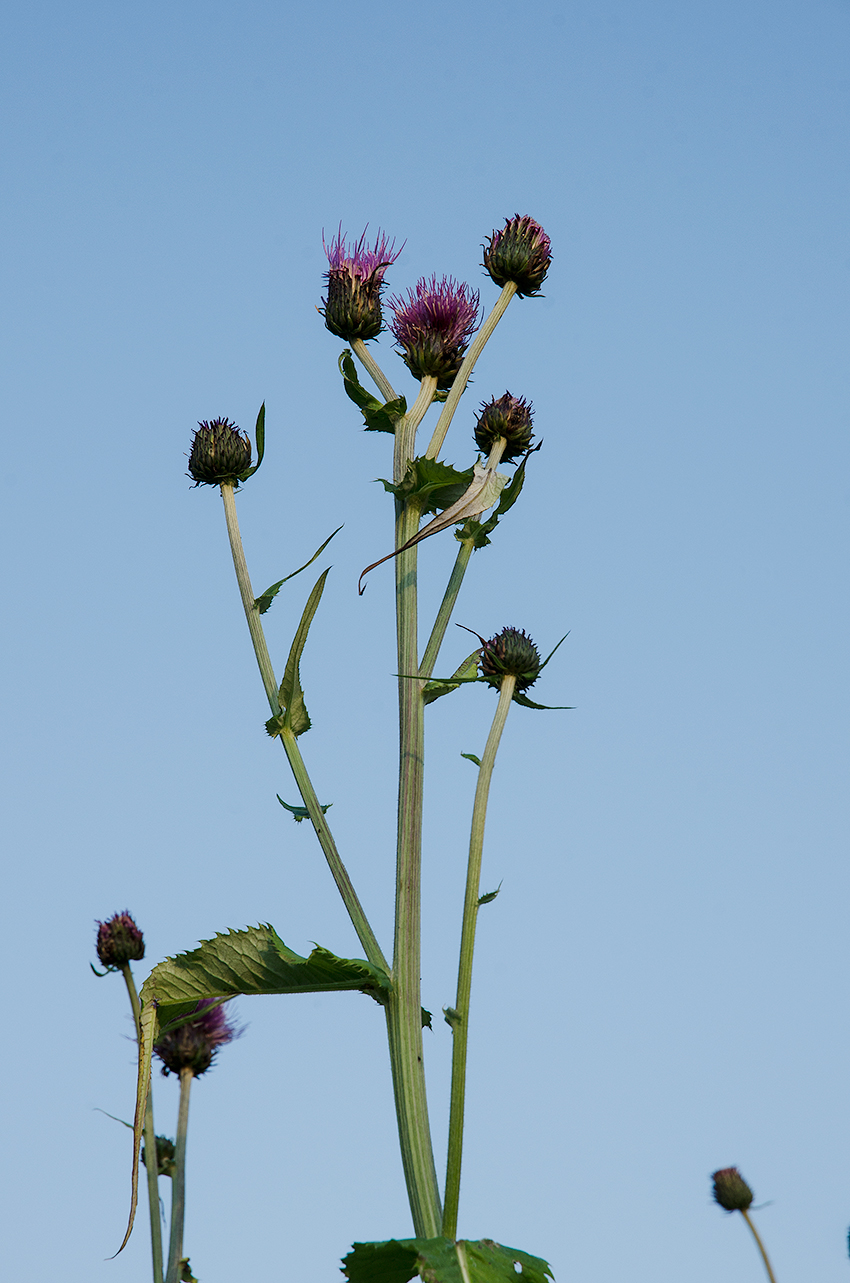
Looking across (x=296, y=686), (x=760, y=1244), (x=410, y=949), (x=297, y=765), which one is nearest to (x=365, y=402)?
(x=296, y=686)

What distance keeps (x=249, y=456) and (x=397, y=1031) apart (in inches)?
100

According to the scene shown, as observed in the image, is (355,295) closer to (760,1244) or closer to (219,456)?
(219,456)

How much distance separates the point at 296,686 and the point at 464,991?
130cm

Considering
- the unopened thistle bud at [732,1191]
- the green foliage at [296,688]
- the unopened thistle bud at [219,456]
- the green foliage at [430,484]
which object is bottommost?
the unopened thistle bud at [732,1191]

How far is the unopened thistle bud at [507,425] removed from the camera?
5.37m

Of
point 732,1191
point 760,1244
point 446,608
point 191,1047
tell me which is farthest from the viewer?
point 732,1191

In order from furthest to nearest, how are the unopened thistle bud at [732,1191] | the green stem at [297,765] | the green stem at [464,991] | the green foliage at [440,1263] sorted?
the unopened thistle bud at [732,1191]
the green stem at [297,765]
the green stem at [464,991]
the green foliage at [440,1263]

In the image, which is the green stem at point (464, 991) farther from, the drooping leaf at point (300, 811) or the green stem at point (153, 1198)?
the green stem at point (153, 1198)

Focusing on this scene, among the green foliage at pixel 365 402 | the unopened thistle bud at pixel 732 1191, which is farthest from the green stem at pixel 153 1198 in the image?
the unopened thistle bud at pixel 732 1191

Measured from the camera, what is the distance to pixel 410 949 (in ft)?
13.7

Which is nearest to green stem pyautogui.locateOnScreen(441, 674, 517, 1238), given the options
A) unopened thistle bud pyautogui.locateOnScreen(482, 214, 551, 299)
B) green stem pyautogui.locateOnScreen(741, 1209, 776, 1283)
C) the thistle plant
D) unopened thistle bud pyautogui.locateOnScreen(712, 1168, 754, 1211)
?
the thistle plant

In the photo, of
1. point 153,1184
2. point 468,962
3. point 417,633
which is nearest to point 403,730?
point 417,633

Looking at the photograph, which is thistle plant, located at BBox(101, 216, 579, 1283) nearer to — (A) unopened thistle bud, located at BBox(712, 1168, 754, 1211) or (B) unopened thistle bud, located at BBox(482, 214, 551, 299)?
(B) unopened thistle bud, located at BBox(482, 214, 551, 299)

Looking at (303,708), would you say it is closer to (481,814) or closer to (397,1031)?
(481,814)
